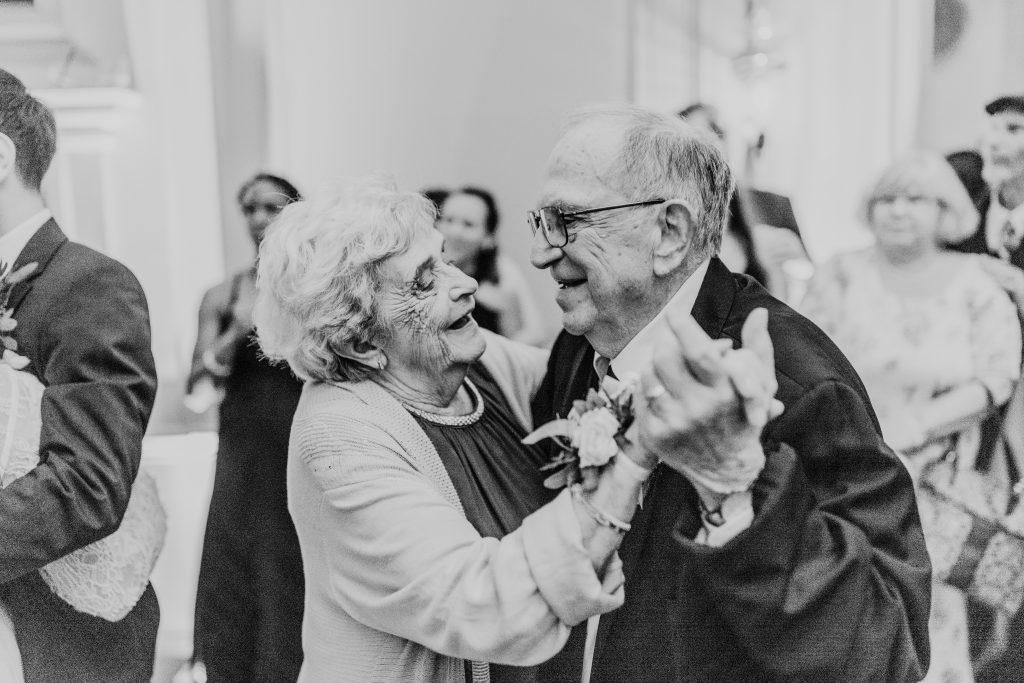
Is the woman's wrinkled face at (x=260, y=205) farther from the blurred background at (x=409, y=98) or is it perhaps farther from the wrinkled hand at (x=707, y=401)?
the wrinkled hand at (x=707, y=401)

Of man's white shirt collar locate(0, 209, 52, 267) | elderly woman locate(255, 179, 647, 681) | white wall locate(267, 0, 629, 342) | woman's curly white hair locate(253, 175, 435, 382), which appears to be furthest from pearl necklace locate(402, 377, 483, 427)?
white wall locate(267, 0, 629, 342)

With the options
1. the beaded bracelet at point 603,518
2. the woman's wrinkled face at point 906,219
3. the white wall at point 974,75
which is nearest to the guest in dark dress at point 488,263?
the woman's wrinkled face at point 906,219

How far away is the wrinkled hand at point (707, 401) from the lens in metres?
1.09

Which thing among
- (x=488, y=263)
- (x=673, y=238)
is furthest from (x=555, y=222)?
(x=488, y=263)

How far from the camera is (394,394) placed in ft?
→ 5.52

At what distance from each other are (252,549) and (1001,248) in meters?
2.29

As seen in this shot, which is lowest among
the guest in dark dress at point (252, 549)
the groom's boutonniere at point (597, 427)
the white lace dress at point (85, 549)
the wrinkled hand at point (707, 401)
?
the guest in dark dress at point (252, 549)

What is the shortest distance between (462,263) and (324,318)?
1.87m

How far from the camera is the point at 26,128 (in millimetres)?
1664

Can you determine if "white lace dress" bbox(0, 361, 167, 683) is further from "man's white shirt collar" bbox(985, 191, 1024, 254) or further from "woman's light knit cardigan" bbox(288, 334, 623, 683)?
"man's white shirt collar" bbox(985, 191, 1024, 254)

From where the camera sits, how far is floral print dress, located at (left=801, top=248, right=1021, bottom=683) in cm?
281

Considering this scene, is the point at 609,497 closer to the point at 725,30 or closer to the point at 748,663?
the point at 748,663

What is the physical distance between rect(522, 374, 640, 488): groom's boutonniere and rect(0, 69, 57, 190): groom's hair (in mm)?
1002

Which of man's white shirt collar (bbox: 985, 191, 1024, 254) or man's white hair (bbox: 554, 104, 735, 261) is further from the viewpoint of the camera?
man's white shirt collar (bbox: 985, 191, 1024, 254)
